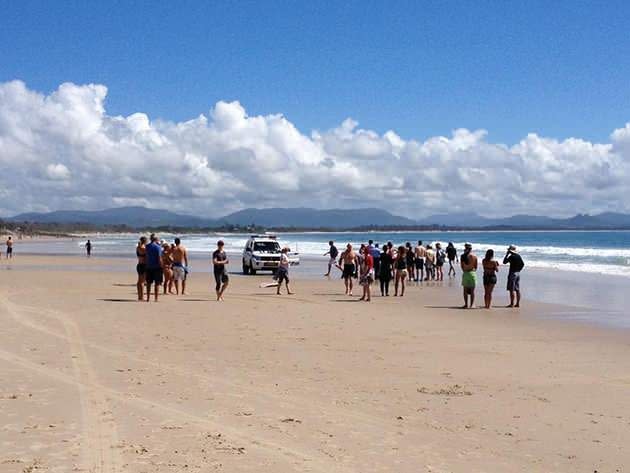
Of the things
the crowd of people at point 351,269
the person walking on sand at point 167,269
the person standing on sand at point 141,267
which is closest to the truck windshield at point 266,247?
the crowd of people at point 351,269

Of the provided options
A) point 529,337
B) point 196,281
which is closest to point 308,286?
point 196,281

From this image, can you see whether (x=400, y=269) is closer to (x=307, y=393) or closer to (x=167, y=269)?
(x=167, y=269)

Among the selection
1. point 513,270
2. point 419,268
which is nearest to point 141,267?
point 513,270

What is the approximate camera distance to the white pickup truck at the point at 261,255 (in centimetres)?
3422

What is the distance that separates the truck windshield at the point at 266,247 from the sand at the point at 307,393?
17600 mm

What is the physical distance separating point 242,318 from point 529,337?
622 centimetres

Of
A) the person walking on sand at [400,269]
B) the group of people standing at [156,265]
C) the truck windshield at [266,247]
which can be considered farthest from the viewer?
the truck windshield at [266,247]

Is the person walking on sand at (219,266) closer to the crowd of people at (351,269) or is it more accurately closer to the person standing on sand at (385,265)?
the crowd of people at (351,269)

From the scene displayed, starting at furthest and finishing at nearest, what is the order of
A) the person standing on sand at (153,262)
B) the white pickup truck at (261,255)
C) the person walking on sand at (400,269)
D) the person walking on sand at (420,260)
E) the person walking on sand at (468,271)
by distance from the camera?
the white pickup truck at (261,255) < the person walking on sand at (420,260) < the person walking on sand at (400,269) < the person walking on sand at (468,271) < the person standing on sand at (153,262)

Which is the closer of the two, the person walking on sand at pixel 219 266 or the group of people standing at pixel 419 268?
the group of people standing at pixel 419 268

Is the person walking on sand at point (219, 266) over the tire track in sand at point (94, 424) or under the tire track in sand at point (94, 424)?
over

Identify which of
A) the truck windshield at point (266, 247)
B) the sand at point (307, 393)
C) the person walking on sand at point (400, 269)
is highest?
the truck windshield at point (266, 247)

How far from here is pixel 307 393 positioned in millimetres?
9180

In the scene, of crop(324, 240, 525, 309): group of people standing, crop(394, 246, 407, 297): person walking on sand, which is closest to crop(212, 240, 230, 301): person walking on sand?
crop(324, 240, 525, 309): group of people standing
